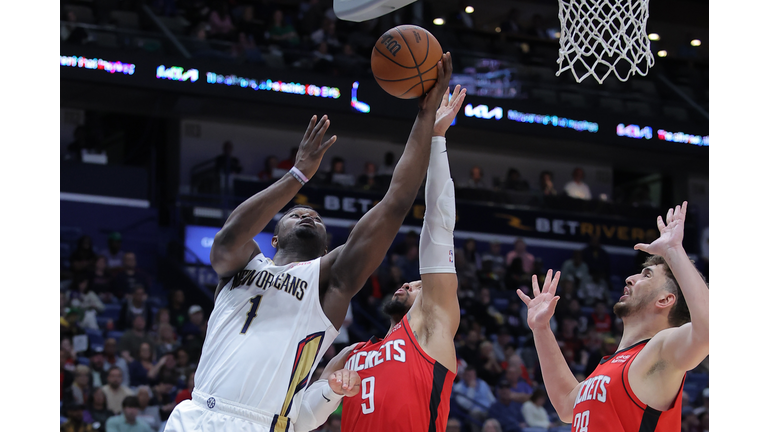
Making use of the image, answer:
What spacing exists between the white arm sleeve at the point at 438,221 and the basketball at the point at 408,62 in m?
0.33

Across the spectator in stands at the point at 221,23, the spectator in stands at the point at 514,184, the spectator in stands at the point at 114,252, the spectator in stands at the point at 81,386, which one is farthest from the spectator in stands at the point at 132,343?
the spectator in stands at the point at 514,184

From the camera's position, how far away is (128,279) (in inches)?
444

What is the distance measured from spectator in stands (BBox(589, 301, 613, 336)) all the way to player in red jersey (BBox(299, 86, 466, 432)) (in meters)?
9.80

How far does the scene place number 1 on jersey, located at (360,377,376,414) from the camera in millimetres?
3817

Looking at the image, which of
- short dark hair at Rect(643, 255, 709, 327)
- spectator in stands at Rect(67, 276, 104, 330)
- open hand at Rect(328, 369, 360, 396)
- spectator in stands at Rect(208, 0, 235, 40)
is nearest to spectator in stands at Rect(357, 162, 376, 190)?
spectator in stands at Rect(208, 0, 235, 40)

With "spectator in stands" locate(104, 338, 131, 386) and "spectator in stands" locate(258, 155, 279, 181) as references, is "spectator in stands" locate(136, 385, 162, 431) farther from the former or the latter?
"spectator in stands" locate(258, 155, 279, 181)

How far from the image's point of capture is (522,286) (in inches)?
531

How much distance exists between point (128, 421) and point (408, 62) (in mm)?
6041

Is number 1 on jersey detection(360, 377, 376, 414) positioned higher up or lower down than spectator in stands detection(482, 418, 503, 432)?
higher up

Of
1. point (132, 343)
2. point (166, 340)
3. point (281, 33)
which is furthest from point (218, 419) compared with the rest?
point (281, 33)

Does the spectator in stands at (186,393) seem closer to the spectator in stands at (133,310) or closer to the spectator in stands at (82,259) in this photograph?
the spectator in stands at (133,310)

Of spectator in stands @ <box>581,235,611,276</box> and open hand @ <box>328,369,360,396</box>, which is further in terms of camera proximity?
spectator in stands @ <box>581,235,611,276</box>
